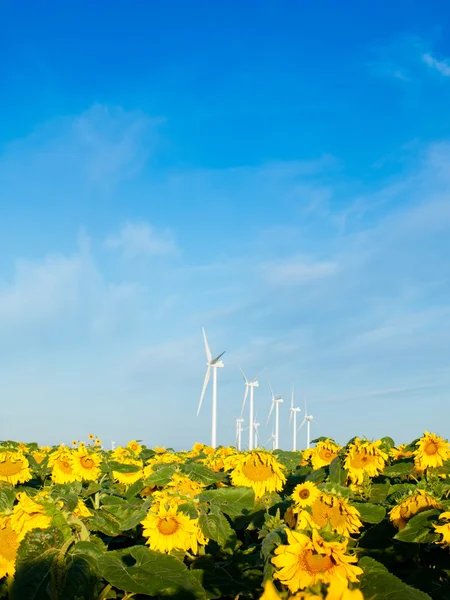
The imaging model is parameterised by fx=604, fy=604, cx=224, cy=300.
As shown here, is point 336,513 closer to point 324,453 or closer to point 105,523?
point 105,523

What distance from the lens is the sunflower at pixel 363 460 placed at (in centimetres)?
724

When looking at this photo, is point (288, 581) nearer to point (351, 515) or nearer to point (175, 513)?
point (351, 515)

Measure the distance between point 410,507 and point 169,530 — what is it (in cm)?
221

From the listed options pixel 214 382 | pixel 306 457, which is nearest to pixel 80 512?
pixel 306 457

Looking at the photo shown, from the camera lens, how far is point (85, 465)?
9.75 metres

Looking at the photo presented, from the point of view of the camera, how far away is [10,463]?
8.70m

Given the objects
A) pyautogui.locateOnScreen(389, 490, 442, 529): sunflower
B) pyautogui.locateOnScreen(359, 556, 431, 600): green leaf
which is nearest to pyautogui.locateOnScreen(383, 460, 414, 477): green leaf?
pyautogui.locateOnScreen(389, 490, 442, 529): sunflower

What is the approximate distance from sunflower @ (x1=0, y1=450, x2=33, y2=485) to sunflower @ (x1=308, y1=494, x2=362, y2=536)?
5365mm

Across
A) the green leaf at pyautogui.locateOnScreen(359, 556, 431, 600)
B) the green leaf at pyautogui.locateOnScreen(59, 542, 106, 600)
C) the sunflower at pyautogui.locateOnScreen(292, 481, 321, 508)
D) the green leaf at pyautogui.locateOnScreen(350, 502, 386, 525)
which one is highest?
the sunflower at pyautogui.locateOnScreen(292, 481, 321, 508)

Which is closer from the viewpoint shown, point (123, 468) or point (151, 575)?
point (151, 575)

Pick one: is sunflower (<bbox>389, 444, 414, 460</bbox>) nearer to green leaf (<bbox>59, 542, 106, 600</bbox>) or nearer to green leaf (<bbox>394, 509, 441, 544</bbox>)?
green leaf (<bbox>394, 509, 441, 544</bbox>)

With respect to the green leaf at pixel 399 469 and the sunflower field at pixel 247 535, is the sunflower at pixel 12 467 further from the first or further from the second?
the green leaf at pixel 399 469

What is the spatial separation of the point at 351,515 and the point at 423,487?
1.24m

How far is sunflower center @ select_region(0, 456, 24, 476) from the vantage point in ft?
28.4
